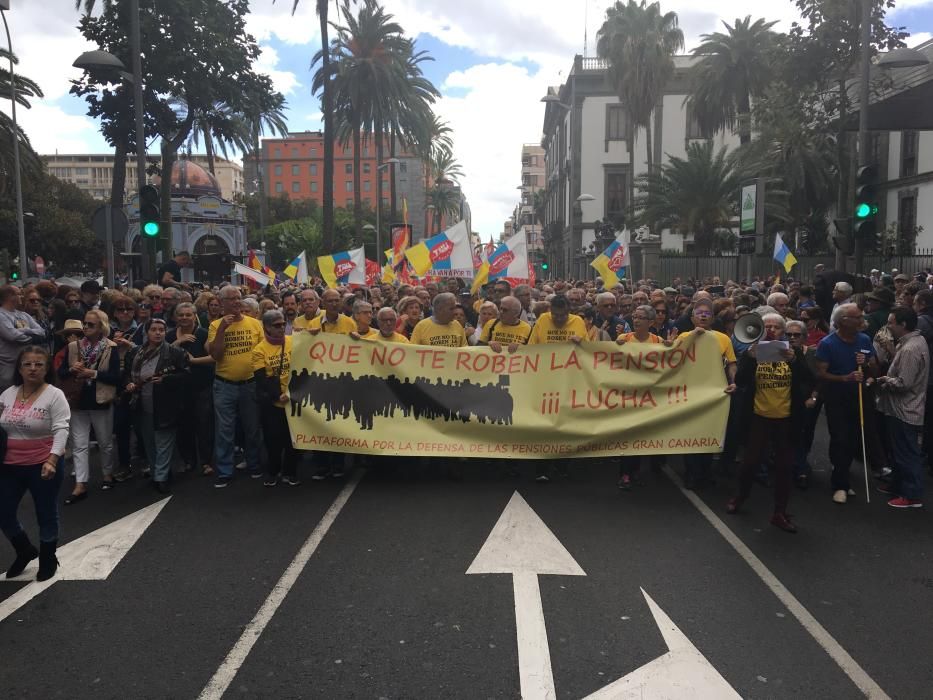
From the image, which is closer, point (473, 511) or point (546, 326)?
point (473, 511)

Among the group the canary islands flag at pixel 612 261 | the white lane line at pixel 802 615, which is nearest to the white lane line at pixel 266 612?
the white lane line at pixel 802 615

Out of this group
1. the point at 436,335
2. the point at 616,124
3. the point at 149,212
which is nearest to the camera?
the point at 436,335

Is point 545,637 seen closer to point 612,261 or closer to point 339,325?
point 339,325

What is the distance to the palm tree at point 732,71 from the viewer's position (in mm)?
41938

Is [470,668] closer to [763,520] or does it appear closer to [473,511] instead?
[473,511]

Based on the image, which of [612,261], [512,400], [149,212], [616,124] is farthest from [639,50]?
[512,400]

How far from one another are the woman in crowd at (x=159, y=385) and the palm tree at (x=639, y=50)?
39.1 m

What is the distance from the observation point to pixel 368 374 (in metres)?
7.82

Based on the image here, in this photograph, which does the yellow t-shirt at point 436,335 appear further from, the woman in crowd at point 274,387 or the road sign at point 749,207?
the road sign at point 749,207

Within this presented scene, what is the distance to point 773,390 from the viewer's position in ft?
21.6

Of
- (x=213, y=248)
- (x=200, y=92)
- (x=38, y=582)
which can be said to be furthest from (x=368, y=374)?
(x=213, y=248)

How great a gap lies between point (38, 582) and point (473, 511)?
334 cm

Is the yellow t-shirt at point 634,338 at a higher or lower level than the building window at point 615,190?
lower

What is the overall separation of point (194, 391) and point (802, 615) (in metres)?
5.85
